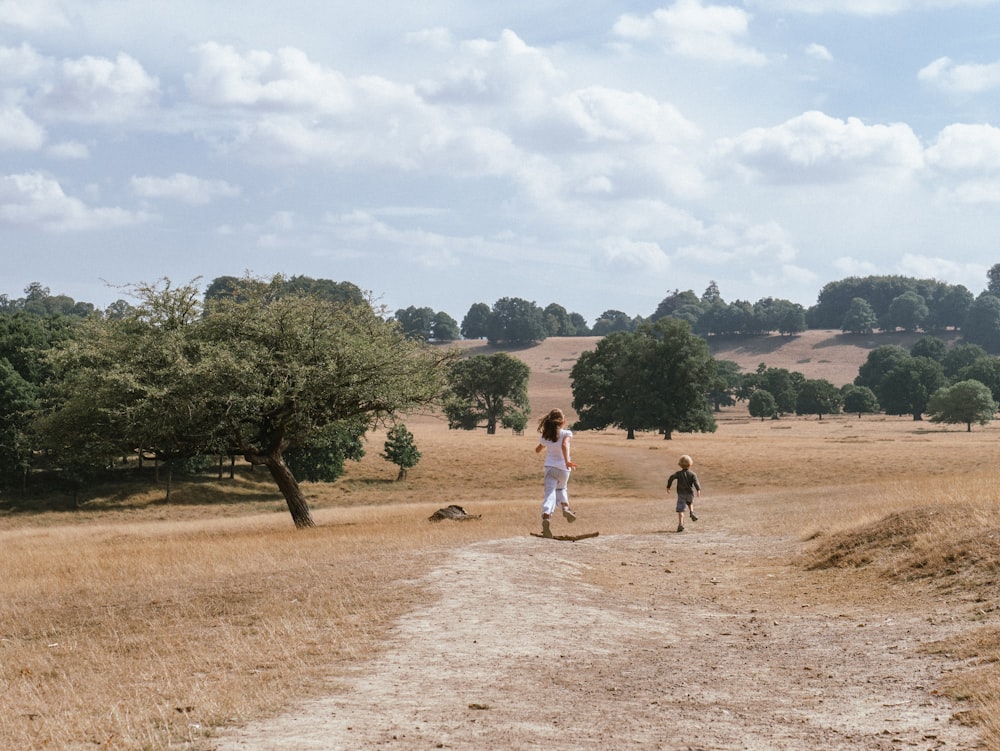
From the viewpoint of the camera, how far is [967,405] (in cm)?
11212

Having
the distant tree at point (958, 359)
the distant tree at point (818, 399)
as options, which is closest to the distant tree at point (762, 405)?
the distant tree at point (818, 399)

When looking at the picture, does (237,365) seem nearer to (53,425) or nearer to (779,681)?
(53,425)

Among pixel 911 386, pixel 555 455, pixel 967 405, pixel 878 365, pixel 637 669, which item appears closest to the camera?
pixel 637 669

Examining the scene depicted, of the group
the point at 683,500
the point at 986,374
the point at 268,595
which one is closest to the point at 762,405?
the point at 986,374

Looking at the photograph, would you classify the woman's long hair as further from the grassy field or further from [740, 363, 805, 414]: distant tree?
[740, 363, 805, 414]: distant tree

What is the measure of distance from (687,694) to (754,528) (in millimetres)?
17220

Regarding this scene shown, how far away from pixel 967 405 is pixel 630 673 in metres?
114

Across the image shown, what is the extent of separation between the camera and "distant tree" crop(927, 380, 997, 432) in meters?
112

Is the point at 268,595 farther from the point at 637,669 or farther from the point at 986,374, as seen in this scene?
the point at 986,374

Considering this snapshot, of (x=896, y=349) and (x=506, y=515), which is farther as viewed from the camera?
(x=896, y=349)

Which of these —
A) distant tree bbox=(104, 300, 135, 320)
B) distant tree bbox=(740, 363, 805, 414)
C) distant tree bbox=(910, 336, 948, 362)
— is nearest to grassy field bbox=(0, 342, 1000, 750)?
distant tree bbox=(104, 300, 135, 320)

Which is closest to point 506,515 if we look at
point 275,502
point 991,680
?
point 991,680

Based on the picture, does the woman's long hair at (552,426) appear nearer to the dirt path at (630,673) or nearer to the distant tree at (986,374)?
the dirt path at (630,673)

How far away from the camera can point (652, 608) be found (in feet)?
48.2
